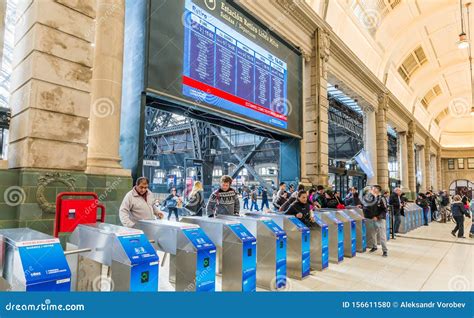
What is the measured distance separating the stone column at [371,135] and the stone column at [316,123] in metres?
5.96

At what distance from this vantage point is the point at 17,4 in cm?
394

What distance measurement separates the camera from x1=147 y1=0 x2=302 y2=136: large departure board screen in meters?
4.94

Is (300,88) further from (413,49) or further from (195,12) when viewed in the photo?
(413,49)

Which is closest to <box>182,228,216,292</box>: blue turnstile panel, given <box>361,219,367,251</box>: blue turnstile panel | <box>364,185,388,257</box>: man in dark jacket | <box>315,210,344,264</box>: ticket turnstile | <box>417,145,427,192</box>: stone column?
<box>315,210,344,264</box>: ticket turnstile

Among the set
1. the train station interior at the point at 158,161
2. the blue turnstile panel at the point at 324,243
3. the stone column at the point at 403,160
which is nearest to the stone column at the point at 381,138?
the train station interior at the point at 158,161

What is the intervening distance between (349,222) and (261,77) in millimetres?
3773

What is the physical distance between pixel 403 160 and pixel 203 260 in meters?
19.7

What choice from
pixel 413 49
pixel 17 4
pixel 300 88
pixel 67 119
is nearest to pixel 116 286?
pixel 67 119

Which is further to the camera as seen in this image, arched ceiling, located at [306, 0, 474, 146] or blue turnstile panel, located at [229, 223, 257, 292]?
arched ceiling, located at [306, 0, 474, 146]

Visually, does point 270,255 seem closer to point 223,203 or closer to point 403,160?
point 223,203

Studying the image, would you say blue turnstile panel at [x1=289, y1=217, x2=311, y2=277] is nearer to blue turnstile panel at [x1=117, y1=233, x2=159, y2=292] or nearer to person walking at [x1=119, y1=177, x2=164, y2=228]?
person walking at [x1=119, y1=177, x2=164, y2=228]

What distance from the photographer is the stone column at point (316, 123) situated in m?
9.45

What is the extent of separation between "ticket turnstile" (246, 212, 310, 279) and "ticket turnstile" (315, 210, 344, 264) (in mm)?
1204

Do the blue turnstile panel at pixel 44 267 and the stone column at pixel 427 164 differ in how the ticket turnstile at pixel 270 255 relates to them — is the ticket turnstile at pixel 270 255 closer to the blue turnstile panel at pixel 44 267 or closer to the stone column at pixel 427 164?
the blue turnstile panel at pixel 44 267
